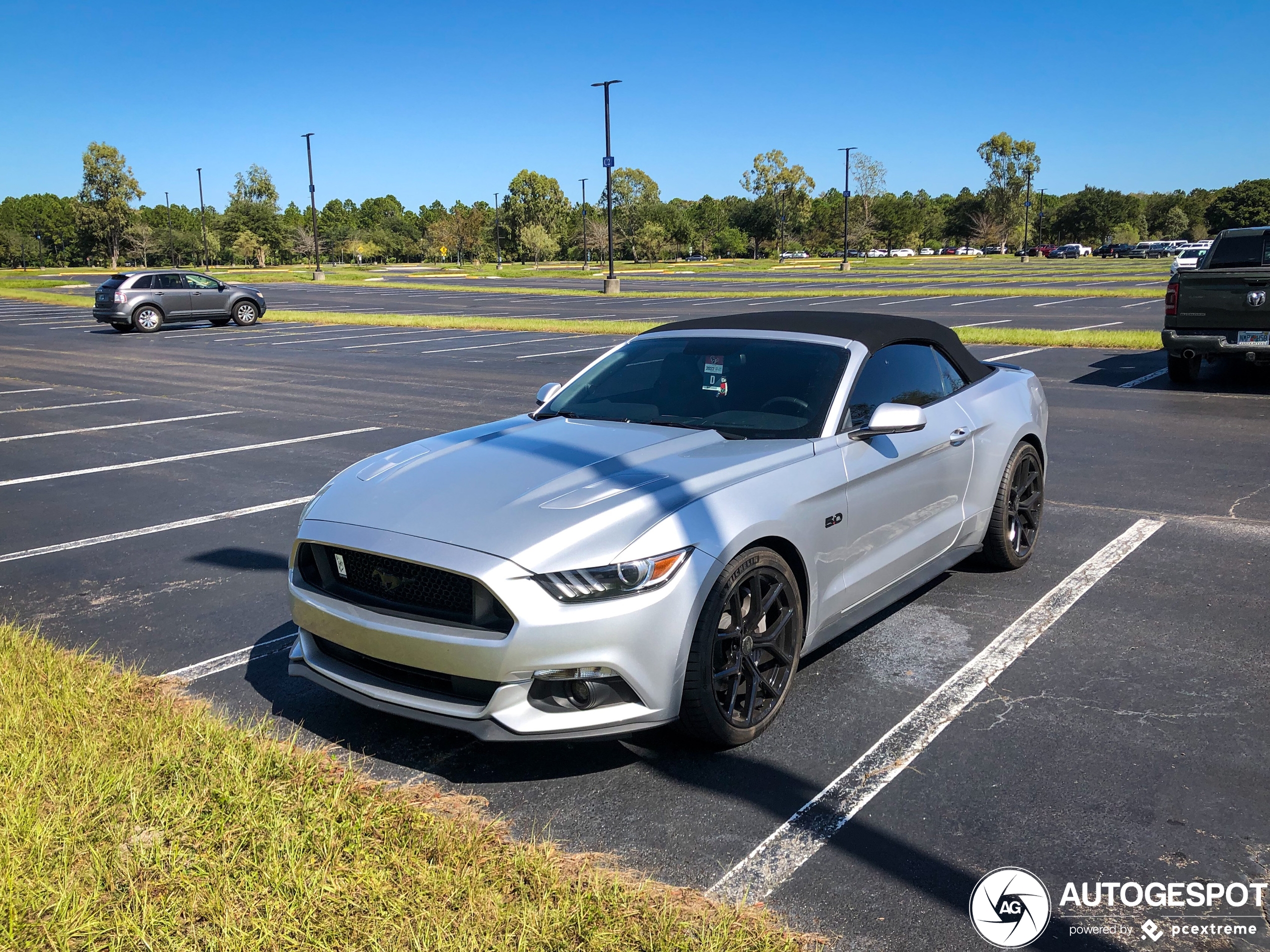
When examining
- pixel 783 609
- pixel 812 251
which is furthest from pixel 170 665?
pixel 812 251

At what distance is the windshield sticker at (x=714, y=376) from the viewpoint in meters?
4.91

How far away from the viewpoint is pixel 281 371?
1761 cm

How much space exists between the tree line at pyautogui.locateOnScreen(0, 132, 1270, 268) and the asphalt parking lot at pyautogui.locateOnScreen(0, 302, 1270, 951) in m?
90.5

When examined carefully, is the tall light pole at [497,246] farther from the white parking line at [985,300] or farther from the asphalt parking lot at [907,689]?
the asphalt parking lot at [907,689]

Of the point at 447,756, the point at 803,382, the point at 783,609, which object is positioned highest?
the point at 803,382

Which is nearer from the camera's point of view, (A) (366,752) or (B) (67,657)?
(A) (366,752)

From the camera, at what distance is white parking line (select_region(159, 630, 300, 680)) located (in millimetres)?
4719

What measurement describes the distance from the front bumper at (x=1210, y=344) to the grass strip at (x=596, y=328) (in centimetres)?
502

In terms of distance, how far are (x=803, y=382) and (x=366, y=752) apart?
2.50 m

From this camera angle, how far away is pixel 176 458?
9.97 meters

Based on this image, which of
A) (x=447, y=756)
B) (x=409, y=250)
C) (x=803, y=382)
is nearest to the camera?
(x=447, y=756)

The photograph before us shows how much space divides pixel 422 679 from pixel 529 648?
524mm

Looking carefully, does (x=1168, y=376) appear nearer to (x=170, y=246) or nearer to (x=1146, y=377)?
(x=1146, y=377)

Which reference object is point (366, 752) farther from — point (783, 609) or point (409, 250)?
point (409, 250)
